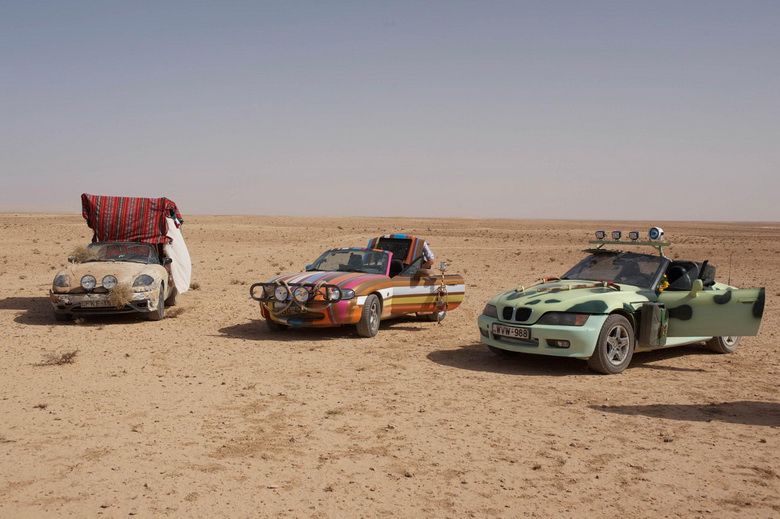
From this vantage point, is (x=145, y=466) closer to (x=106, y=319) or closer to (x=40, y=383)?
(x=40, y=383)

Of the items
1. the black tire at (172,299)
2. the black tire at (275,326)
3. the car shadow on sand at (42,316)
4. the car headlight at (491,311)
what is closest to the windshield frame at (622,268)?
the car headlight at (491,311)

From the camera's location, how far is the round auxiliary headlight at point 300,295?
11.1m

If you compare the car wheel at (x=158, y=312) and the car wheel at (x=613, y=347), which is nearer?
→ the car wheel at (x=613, y=347)

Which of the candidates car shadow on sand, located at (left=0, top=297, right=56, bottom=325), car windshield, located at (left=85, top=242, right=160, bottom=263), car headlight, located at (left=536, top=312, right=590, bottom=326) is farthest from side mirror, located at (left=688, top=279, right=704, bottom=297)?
car shadow on sand, located at (left=0, top=297, right=56, bottom=325)

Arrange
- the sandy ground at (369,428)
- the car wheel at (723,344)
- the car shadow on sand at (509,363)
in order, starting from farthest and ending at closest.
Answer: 1. the car wheel at (723,344)
2. the car shadow on sand at (509,363)
3. the sandy ground at (369,428)

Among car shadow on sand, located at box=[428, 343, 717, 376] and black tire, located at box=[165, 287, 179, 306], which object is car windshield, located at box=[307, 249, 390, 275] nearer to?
car shadow on sand, located at box=[428, 343, 717, 376]

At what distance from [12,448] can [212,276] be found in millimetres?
17086

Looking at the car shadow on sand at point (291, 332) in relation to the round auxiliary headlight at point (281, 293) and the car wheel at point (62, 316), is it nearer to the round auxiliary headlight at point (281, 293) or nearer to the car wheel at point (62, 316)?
the round auxiliary headlight at point (281, 293)

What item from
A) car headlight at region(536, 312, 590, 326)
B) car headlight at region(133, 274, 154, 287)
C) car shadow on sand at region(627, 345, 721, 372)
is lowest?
car shadow on sand at region(627, 345, 721, 372)

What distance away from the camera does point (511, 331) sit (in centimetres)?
910

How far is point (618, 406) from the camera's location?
7363 millimetres

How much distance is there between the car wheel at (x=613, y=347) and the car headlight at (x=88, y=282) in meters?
8.69

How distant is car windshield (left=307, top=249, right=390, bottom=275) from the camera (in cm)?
1244

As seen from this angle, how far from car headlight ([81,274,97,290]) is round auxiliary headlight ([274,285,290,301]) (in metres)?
3.68
